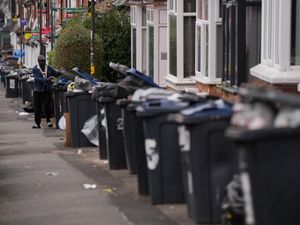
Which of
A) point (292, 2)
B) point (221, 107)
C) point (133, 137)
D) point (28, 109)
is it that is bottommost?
point (28, 109)

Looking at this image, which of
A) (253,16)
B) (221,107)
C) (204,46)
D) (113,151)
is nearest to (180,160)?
(221,107)

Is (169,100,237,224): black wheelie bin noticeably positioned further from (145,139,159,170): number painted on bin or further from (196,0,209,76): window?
(196,0,209,76): window

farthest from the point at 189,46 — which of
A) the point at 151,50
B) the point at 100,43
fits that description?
the point at 100,43

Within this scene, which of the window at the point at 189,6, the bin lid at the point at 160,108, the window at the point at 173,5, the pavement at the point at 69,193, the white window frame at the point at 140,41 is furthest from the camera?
the white window frame at the point at 140,41

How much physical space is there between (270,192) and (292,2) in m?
6.76

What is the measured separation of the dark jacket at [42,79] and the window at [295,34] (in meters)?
11.9

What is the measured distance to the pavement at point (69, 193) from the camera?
423 inches

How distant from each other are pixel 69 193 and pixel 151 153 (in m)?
2.25

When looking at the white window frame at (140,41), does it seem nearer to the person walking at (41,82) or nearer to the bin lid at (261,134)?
the person walking at (41,82)

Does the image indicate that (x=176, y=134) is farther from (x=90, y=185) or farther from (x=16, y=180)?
(x=16, y=180)

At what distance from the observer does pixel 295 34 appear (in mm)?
13141

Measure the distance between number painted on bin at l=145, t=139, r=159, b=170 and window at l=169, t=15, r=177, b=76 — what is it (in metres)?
11.5

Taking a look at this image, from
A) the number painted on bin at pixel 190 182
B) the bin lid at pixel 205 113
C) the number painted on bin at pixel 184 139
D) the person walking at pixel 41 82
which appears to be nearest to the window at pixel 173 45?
the person walking at pixel 41 82

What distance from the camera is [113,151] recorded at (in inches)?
572
